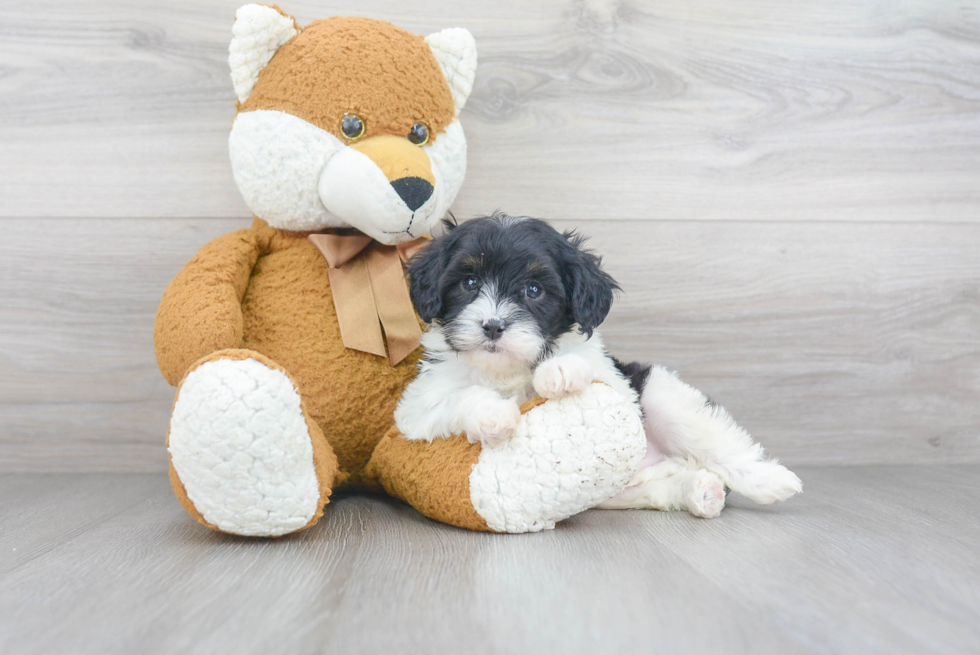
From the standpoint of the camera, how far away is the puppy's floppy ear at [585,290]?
4.45ft

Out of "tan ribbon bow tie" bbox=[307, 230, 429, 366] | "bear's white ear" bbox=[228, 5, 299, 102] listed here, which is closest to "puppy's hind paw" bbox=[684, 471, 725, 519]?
"tan ribbon bow tie" bbox=[307, 230, 429, 366]

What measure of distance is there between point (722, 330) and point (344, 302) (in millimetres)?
Answer: 1084

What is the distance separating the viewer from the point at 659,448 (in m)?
1.57

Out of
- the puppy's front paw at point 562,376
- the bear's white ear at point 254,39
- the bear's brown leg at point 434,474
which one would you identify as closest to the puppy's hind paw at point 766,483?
the puppy's front paw at point 562,376

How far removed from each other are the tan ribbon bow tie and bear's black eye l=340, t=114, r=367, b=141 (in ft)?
0.70

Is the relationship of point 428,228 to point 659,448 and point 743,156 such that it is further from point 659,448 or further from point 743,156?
point 743,156

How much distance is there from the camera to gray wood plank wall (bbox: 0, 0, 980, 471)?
1898 millimetres

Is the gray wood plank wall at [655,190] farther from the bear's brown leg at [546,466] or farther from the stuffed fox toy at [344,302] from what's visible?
the bear's brown leg at [546,466]

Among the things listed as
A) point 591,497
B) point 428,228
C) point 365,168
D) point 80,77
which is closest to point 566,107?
point 428,228

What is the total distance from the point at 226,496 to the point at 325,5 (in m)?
1.33

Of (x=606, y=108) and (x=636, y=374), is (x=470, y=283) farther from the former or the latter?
(x=606, y=108)

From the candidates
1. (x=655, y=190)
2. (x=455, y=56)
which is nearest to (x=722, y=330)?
(x=655, y=190)

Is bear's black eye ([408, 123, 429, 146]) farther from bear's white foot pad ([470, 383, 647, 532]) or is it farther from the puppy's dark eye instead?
bear's white foot pad ([470, 383, 647, 532])

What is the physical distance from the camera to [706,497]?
1433 mm
